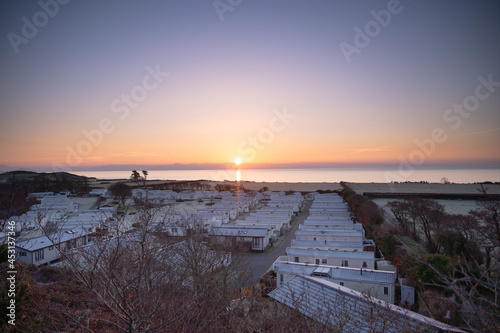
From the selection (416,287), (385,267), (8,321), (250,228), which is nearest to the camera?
(8,321)

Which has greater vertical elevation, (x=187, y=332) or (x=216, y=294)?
(x=187, y=332)

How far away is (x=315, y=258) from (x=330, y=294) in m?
5.33

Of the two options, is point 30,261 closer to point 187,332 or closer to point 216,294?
point 216,294

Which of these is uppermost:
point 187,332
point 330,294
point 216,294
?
point 187,332

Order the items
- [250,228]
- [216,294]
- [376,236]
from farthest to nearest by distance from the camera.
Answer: [250,228], [376,236], [216,294]

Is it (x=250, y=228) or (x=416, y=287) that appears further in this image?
(x=250, y=228)

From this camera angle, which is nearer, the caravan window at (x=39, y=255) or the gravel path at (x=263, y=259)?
the gravel path at (x=263, y=259)

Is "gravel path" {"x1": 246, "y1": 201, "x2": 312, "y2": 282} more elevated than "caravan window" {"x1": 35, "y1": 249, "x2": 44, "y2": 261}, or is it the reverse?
"caravan window" {"x1": 35, "y1": 249, "x2": 44, "y2": 261}

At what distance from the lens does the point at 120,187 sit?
3800 centimetres

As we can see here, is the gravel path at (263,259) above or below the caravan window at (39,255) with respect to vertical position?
below

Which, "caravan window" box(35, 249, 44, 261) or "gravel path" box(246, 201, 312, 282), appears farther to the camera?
"caravan window" box(35, 249, 44, 261)

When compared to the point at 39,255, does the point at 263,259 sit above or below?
below

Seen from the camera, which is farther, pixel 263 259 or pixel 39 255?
pixel 263 259

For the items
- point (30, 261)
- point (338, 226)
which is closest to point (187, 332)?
point (30, 261)
